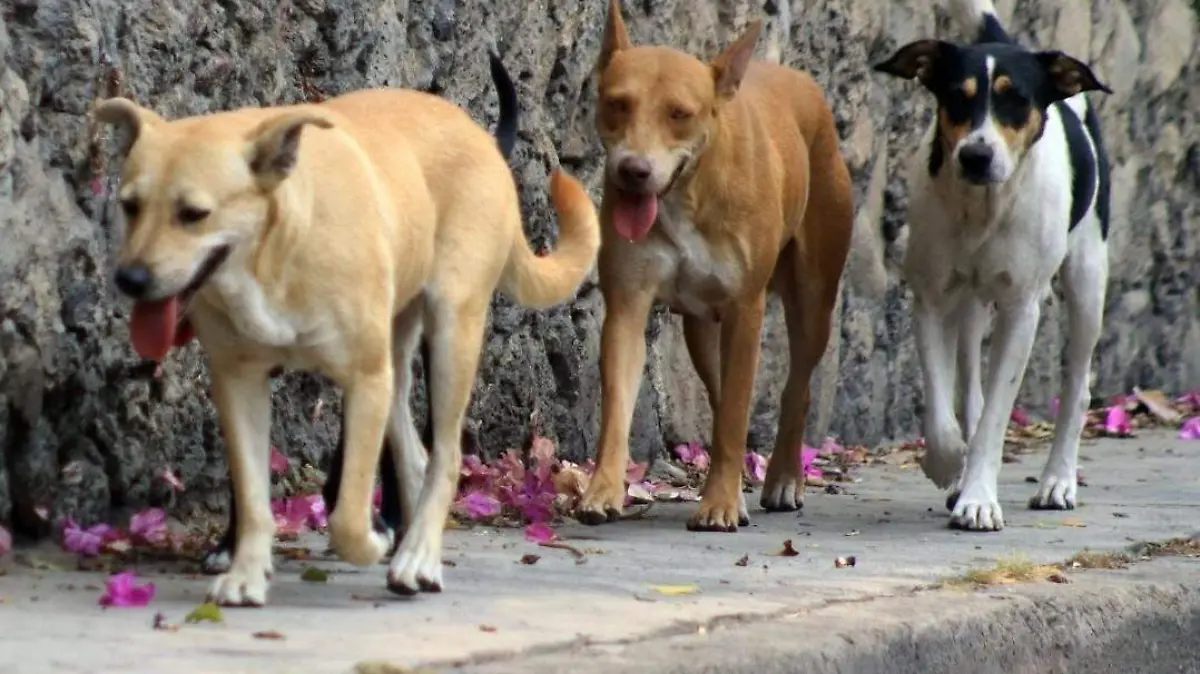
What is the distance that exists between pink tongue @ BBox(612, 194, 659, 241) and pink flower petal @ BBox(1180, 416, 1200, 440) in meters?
4.70

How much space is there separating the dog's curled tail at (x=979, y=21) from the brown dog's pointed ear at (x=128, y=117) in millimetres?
4086

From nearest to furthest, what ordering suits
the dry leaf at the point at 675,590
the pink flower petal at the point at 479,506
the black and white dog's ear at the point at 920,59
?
the dry leaf at the point at 675,590, the pink flower petal at the point at 479,506, the black and white dog's ear at the point at 920,59

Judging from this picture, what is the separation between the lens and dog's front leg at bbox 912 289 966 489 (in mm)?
6645

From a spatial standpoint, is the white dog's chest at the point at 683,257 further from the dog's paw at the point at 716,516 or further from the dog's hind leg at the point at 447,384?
the dog's hind leg at the point at 447,384

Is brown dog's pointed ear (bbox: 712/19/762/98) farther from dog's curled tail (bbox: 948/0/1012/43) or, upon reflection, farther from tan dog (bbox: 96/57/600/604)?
tan dog (bbox: 96/57/600/604)

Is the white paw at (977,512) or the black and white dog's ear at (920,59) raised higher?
the black and white dog's ear at (920,59)

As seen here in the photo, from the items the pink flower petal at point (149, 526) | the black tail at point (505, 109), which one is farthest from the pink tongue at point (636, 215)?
the pink flower petal at point (149, 526)

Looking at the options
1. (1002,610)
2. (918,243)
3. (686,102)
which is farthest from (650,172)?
(1002,610)

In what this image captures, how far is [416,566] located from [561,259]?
1.21 metres

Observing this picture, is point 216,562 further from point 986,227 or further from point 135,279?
point 986,227

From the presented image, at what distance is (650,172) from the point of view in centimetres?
606

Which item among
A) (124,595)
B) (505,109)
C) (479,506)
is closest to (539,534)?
(479,506)

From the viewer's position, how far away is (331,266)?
13.7 ft

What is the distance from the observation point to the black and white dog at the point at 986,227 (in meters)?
6.39
